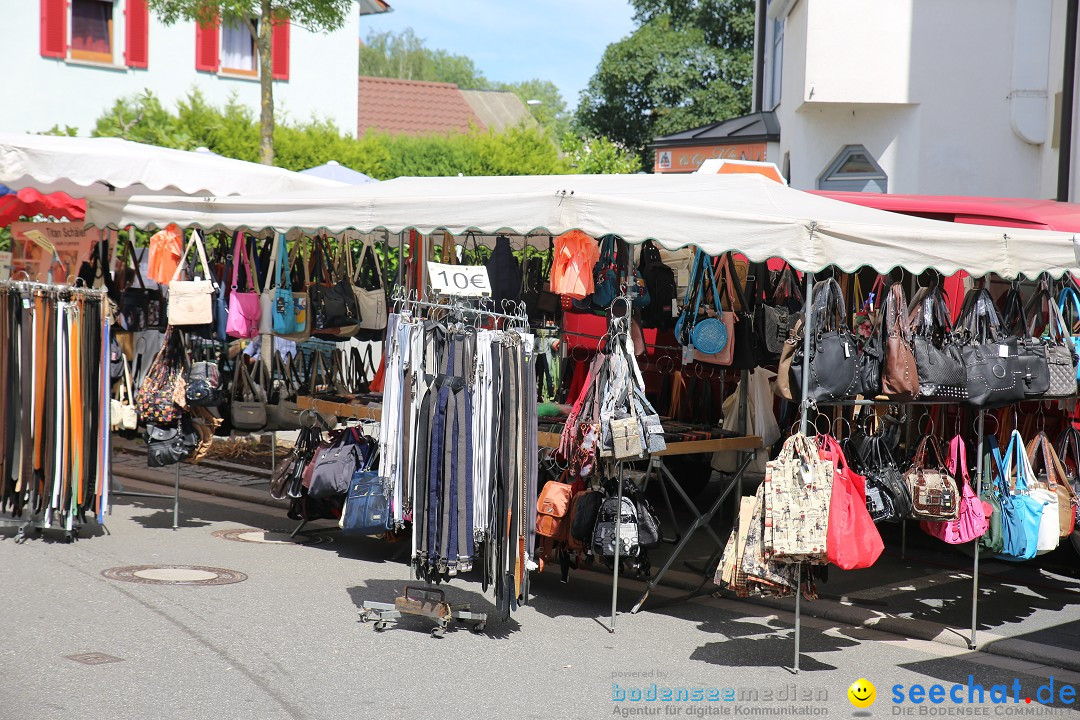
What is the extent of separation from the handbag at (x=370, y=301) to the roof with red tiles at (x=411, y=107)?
29.6 m

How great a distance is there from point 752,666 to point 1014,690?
136 centimetres

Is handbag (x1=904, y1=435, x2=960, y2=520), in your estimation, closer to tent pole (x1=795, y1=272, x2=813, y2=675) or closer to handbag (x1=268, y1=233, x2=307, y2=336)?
tent pole (x1=795, y1=272, x2=813, y2=675)

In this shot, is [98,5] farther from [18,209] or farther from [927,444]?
[927,444]

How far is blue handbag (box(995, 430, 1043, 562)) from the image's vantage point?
21.2 ft

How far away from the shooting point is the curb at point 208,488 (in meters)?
10.3

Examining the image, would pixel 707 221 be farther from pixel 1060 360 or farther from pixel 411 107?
pixel 411 107

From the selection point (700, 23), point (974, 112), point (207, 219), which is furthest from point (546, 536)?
point (700, 23)

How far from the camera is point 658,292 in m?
8.74

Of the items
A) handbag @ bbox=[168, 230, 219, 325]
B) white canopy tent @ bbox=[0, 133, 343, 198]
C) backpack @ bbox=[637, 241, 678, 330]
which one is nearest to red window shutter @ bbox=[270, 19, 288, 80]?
white canopy tent @ bbox=[0, 133, 343, 198]

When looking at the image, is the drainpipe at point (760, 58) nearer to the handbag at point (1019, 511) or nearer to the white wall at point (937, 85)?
the white wall at point (937, 85)

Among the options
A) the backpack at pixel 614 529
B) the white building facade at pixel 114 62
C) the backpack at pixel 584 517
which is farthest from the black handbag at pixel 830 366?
the white building facade at pixel 114 62

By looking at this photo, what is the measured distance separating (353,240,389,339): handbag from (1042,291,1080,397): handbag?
213 inches

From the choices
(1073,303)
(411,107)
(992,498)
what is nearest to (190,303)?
(992,498)

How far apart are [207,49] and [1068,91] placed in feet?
59.9
